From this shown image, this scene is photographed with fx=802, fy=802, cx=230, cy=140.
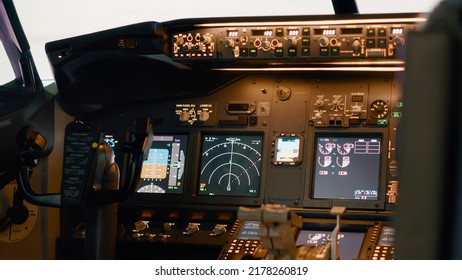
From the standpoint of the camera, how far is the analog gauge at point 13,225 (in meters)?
4.09

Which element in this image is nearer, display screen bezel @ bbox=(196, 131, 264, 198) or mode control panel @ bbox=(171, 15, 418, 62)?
mode control panel @ bbox=(171, 15, 418, 62)

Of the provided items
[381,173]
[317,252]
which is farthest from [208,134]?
[317,252]

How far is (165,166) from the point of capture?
168 inches

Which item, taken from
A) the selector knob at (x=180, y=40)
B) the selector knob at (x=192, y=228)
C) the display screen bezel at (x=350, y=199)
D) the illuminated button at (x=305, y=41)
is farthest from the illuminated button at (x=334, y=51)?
the selector knob at (x=192, y=228)

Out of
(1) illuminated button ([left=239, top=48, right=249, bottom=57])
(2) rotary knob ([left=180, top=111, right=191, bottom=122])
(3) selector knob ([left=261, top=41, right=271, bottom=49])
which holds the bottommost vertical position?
(2) rotary knob ([left=180, top=111, right=191, bottom=122])

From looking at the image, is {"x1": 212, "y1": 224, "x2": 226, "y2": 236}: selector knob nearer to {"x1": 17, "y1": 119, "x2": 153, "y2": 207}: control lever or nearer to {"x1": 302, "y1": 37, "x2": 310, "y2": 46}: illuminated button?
{"x1": 17, "y1": 119, "x2": 153, "y2": 207}: control lever

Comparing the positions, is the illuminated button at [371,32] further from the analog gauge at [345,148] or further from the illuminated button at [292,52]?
the analog gauge at [345,148]

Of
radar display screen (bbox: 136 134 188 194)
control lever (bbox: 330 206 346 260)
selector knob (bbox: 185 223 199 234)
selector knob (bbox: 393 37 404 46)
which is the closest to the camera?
control lever (bbox: 330 206 346 260)

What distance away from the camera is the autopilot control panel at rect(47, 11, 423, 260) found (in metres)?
3.85

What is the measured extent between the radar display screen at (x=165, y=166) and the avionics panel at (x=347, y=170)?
71 cm

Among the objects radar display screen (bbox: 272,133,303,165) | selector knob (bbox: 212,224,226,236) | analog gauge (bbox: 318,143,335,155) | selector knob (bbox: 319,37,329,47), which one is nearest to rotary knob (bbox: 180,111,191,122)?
radar display screen (bbox: 272,133,303,165)

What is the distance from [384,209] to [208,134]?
1007mm

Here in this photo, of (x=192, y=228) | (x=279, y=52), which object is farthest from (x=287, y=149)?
(x=192, y=228)

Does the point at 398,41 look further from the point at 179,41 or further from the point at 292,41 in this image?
the point at 179,41
